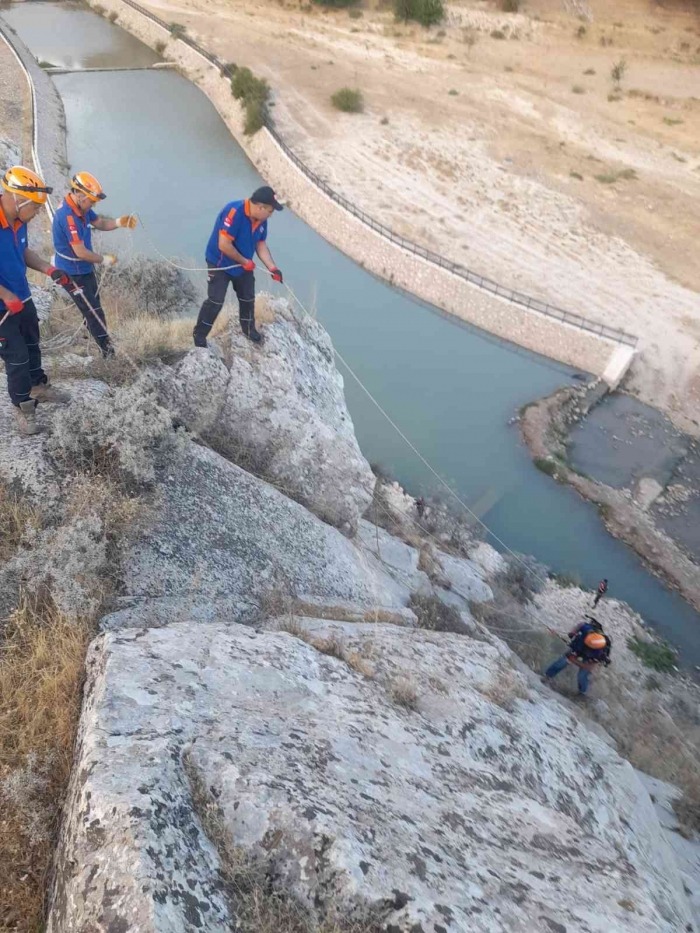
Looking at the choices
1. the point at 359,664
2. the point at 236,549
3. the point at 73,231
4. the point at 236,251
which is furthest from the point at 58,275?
the point at 359,664

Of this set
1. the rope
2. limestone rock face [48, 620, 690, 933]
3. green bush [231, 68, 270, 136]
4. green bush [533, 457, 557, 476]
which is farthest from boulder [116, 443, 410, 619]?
green bush [231, 68, 270, 136]

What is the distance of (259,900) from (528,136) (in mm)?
34106

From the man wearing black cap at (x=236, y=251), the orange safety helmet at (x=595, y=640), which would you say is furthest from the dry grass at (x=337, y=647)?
the orange safety helmet at (x=595, y=640)

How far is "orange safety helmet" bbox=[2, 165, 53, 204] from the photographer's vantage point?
14.9 ft

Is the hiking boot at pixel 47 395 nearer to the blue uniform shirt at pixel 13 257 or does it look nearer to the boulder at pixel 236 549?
the blue uniform shirt at pixel 13 257

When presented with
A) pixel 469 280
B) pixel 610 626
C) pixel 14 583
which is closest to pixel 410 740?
pixel 14 583

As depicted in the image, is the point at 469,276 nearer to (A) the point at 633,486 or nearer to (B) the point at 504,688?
(A) the point at 633,486

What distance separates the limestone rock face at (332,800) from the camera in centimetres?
273

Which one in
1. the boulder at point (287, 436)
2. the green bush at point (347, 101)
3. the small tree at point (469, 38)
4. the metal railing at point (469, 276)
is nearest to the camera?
the boulder at point (287, 436)

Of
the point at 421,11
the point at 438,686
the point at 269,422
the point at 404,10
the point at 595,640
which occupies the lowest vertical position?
the point at 595,640

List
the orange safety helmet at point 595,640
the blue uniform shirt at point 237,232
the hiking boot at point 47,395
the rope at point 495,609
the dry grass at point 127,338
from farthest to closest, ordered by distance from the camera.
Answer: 1. the rope at point 495,609
2. the orange safety helmet at point 595,640
3. the blue uniform shirt at point 237,232
4. the dry grass at point 127,338
5. the hiking boot at point 47,395

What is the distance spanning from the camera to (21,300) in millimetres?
5121

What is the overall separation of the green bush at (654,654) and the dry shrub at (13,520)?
1121 cm

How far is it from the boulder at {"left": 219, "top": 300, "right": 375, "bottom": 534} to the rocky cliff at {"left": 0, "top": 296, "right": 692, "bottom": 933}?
3cm
